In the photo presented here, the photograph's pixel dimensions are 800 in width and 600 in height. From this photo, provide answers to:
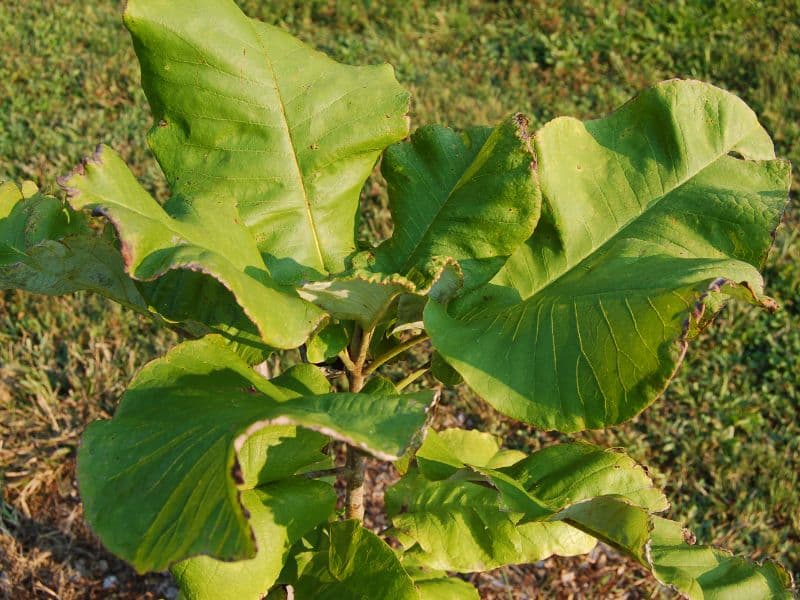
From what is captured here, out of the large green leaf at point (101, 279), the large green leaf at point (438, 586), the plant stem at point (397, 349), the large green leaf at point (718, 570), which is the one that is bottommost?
the large green leaf at point (438, 586)

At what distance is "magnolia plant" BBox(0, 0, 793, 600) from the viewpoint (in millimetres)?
1027

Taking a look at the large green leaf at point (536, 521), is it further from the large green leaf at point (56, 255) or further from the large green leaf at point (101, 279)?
the large green leaf at point (56, 255)

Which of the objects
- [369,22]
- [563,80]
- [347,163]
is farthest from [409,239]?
[369,22]

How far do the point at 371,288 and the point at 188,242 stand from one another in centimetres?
24

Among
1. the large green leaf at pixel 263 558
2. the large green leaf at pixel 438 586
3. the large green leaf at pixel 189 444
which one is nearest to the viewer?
the large green leaf at pixel 189 444

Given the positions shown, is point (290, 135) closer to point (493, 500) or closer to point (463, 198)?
point (463, 198)

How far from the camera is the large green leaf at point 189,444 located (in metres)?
0.91

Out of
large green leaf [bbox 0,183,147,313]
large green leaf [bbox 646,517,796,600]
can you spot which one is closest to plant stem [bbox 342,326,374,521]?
large green leaf [bbox 0,183,147,313]

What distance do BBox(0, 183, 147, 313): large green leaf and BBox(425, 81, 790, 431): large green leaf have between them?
0.50 meters

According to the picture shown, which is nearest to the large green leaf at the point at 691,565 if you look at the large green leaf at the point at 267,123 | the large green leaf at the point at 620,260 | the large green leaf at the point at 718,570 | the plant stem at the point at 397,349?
the large green leaf at the point at 718,570

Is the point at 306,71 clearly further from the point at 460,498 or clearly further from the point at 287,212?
the point at 460,498

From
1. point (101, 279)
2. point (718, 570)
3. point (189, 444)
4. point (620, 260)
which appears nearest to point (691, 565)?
point (718, 570)

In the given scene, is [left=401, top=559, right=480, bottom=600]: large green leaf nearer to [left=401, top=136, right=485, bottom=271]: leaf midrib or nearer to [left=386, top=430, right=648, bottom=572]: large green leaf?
[left=386, top=430, right=648, bottom=572]: large green leaf

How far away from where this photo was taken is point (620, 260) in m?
1.19
